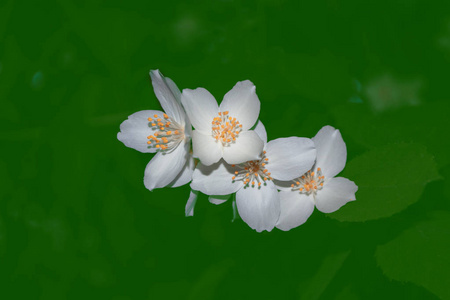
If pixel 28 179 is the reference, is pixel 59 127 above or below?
above

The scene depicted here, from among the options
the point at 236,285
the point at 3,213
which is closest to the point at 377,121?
the point at 236,285

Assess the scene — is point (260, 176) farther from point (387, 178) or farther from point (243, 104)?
point (387, 178)

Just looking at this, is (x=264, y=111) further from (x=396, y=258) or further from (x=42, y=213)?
(x=42, y=213)

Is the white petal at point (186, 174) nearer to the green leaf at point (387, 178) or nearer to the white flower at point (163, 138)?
the white flower at point (163, 138)

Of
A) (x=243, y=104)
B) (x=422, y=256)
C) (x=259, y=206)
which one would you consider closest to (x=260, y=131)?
(x=243, y=104)

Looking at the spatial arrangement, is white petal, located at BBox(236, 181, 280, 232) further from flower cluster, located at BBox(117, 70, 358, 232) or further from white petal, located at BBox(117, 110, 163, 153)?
white petal, located at BBox(117, 110, 163, 153)

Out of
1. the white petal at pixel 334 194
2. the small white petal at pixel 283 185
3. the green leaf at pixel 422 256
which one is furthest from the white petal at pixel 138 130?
the green leaf at pixel 422 256

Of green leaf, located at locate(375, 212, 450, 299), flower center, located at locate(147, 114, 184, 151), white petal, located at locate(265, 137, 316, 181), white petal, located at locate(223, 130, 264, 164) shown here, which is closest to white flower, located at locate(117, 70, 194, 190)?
flower center, located at locate(147, 114, 184, 151)
